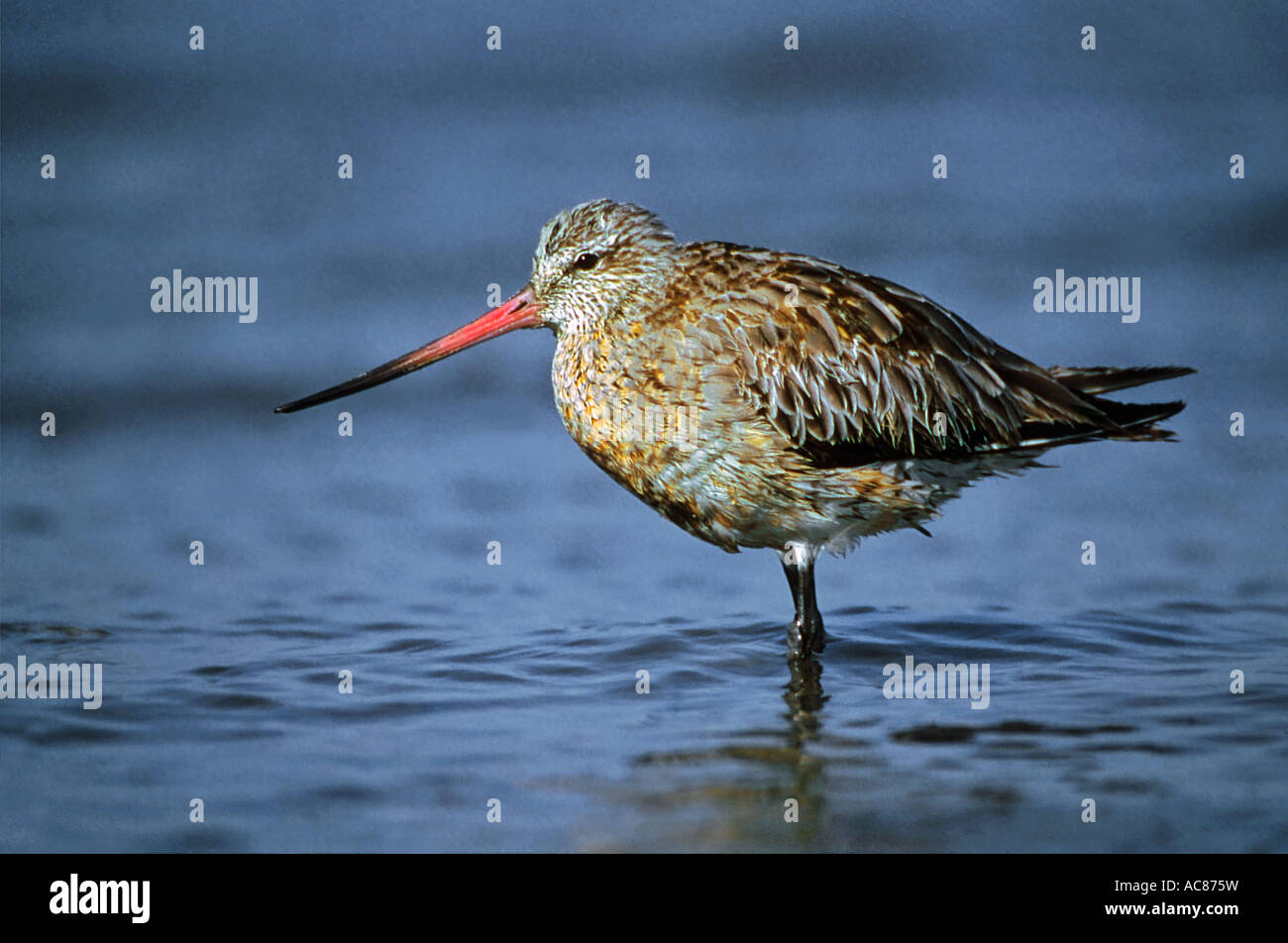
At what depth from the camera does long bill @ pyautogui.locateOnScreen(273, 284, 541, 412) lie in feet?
26.2

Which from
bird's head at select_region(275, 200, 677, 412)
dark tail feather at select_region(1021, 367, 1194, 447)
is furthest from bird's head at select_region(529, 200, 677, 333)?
dark tail feather at select_region(1021, 367, 1194, 447)

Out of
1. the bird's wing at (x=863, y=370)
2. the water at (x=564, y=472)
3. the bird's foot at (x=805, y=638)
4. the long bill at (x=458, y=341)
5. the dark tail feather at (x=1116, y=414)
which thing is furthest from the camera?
the long bill at (x=458, y=341)

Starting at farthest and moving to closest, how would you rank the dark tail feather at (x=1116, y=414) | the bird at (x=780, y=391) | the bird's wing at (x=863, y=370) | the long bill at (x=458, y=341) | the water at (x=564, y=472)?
1. the long bill at (x=458, y=341)
2. the dark tail feather at (x=1116, y=414)
3. the bird's wing at (x=863, y=370)
4. the bird at (x=780, y=391)
5. the water at (x=564, y=472)

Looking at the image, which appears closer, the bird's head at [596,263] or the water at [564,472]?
the water at [564,472]

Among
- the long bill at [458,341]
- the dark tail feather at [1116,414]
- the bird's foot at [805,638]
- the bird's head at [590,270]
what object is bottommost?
the bird's foot at [805,638]

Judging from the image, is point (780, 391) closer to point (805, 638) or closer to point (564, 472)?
point (805, 638)

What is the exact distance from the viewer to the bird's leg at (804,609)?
7695 mm

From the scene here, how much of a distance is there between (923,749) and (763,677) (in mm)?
1201

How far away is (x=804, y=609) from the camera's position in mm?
7691

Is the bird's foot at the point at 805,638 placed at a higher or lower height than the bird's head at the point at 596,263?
lower

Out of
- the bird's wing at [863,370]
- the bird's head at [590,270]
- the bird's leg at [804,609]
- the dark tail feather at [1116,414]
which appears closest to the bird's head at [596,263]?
the bird's head at [590,270]

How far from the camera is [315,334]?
12.6m

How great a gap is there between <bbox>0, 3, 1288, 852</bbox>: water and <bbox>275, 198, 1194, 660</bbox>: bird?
742 millimetres

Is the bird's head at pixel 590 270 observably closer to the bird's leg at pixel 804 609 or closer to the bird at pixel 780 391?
the bird at pixel 780 391
